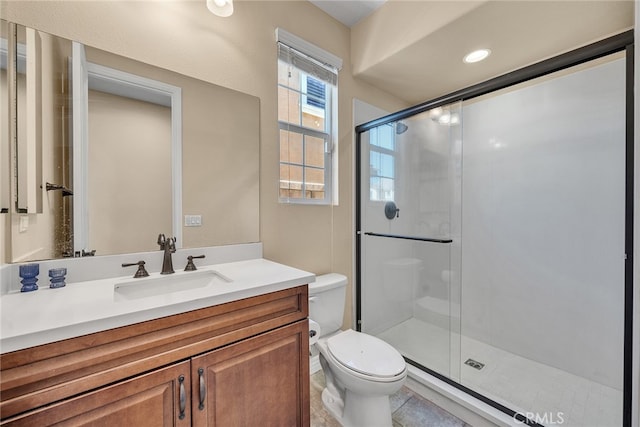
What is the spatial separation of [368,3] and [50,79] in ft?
6.23

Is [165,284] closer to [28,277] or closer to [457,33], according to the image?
[28,277]

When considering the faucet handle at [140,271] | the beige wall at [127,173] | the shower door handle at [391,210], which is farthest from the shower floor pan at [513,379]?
the beige wall at [127,173]

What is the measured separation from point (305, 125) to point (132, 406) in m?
1.69

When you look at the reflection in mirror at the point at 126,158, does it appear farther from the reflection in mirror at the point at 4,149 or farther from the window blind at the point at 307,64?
the window blind at the point at 307,64

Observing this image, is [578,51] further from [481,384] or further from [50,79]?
[50,79]

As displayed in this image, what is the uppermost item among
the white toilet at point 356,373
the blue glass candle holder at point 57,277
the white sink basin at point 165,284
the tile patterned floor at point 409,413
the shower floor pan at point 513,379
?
the blue glass candle holder at point 57,277

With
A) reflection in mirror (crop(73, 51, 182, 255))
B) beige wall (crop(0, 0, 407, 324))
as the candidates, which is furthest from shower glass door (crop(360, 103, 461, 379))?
reflection in mirror (crop(73, 51, 182, 255))

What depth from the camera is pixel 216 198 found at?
4.79 feet

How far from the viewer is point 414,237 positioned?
1.96 m

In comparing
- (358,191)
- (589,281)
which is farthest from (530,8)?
(589,281)

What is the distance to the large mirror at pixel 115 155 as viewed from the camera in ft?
3.24

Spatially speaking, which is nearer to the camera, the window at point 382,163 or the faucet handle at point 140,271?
the faucet handle at point 140,271

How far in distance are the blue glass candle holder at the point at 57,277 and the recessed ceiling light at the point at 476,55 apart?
2.49 metres

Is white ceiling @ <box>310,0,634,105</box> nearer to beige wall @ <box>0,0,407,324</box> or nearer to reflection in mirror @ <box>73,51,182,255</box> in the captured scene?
beige wall @ <box>0,0,407,324</box>
